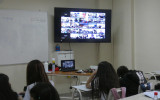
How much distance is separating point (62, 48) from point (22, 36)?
3.65 feet

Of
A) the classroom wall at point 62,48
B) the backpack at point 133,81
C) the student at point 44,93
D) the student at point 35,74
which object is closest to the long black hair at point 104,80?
the backpack at point 133,81

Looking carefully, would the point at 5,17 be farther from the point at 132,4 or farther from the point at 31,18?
the point at 132,4

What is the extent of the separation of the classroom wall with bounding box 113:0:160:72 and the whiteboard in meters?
2.00

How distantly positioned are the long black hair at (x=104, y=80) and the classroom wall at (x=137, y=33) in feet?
6.50

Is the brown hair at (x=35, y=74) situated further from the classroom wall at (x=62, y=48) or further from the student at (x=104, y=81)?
the classroom wall at (x=62, y=48)

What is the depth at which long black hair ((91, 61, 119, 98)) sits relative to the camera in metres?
2.80

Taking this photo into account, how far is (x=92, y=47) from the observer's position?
5734 millimetres

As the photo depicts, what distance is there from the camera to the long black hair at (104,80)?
2799mm

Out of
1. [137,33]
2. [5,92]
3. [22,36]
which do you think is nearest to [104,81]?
[5,92]

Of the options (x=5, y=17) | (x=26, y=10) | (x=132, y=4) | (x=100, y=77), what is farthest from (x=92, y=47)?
(x=100, y=77)

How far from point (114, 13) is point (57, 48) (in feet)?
6.33

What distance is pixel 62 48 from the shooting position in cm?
536

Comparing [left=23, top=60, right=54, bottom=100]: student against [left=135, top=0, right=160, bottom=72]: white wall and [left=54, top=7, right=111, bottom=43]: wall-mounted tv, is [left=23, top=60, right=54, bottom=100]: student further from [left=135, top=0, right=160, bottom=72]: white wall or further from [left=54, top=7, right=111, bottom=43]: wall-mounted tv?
[left=135, top=0, right=160, bottom=72]: white wall

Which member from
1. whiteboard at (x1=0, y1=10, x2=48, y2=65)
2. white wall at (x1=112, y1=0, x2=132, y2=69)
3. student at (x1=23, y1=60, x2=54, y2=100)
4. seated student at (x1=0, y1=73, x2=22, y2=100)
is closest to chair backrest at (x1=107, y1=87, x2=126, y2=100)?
student at (x1=23, y1=60, x2=54, y2=100)
